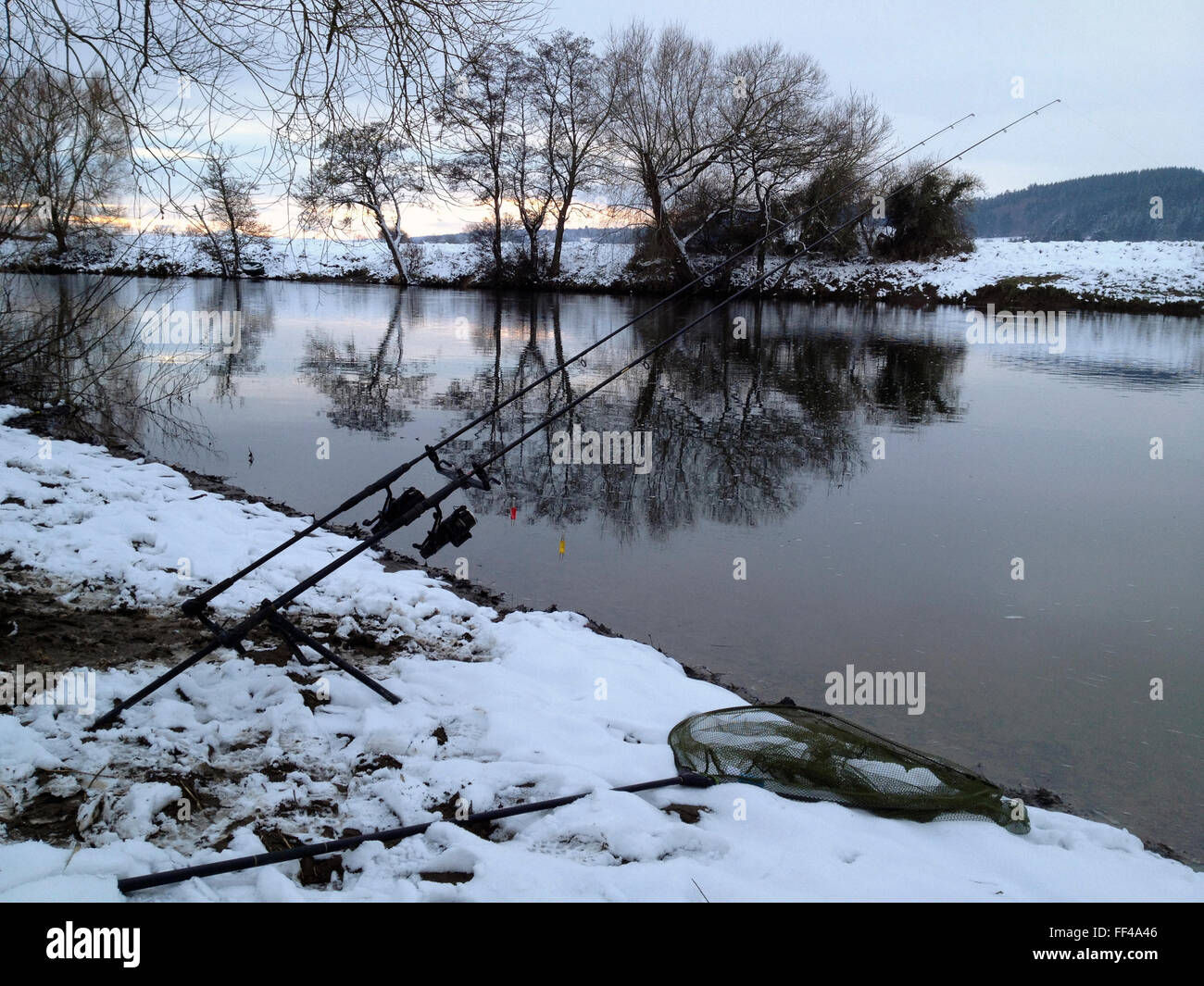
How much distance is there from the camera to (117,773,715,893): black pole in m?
2.52

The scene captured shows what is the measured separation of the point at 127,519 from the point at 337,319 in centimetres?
1855

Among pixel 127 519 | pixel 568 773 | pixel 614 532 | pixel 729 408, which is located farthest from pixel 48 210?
pixel 729 408

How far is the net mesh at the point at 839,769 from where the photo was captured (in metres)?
3.31

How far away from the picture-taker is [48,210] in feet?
21.7

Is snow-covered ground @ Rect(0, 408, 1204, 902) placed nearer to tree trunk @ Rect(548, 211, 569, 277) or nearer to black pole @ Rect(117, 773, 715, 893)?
Result: black pole @ Rect(117, 773, 715, 893)

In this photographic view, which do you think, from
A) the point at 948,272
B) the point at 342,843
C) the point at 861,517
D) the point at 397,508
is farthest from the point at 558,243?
the point at 342,843

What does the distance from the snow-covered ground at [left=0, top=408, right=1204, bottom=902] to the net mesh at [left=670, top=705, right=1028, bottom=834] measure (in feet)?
0.29

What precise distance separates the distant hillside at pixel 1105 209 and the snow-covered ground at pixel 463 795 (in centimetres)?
9022

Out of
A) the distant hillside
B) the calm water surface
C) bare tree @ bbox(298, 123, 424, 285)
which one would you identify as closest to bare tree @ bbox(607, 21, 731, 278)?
the calm water surface

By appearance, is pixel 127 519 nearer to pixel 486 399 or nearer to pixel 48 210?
pixel 48 210

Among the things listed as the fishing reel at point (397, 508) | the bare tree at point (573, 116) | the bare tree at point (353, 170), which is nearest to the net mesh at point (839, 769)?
the fishing reel at point (397, 508)
